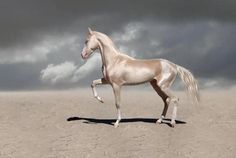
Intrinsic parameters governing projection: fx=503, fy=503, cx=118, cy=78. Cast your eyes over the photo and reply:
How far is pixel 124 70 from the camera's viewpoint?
1223 cm

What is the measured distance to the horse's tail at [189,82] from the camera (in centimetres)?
1295

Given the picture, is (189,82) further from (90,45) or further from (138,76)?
(90,45)

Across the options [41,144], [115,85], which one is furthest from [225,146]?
[41,144]

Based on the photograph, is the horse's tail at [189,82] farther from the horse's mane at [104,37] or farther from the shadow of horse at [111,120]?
the horse's mane at [104,37]

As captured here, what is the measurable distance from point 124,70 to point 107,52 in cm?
71

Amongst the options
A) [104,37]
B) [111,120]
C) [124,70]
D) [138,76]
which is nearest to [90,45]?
[104,37]

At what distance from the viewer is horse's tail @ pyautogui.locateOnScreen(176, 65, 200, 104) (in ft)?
42.5

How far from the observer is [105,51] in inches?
496

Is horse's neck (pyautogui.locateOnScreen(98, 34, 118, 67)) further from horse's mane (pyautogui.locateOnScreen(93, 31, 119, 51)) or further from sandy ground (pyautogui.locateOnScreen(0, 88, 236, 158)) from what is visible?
sandy ground (pyautogui.locateOnScreen(0, 88, 236, 158))

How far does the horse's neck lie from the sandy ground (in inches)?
65.2

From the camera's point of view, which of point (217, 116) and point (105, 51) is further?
point (217, 116)

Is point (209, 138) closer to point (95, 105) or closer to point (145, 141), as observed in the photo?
point (145, 141)

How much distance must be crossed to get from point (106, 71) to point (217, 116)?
13.3 feet

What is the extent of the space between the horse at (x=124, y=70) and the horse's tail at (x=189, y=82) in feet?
0.08
